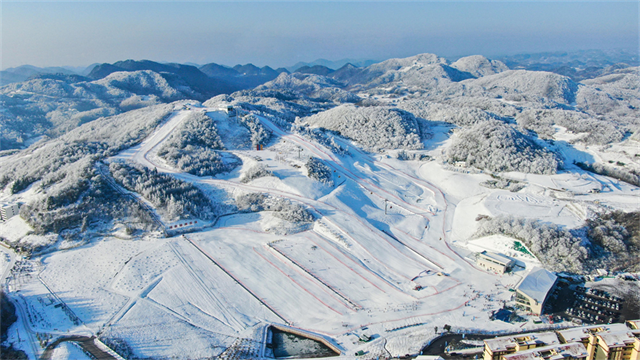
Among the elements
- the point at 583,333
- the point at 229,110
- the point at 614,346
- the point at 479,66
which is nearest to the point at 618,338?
the point at 614,346

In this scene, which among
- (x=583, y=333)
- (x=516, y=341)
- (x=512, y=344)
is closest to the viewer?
(x=512, y=344)

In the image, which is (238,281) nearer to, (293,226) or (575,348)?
(293,226)

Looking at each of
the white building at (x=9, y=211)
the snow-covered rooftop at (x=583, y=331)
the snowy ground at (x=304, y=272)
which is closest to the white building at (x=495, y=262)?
the snowy ground at (x=304, y=272)

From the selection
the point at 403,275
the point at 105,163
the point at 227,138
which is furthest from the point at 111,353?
the point at 227,138

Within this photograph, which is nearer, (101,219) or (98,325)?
(98,325)

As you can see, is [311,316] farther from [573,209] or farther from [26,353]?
[573,209]

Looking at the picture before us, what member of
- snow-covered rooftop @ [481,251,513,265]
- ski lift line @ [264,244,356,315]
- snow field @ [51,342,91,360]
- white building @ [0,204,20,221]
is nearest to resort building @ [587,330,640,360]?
snow-covered rooftop @ [481,251,513,265]
